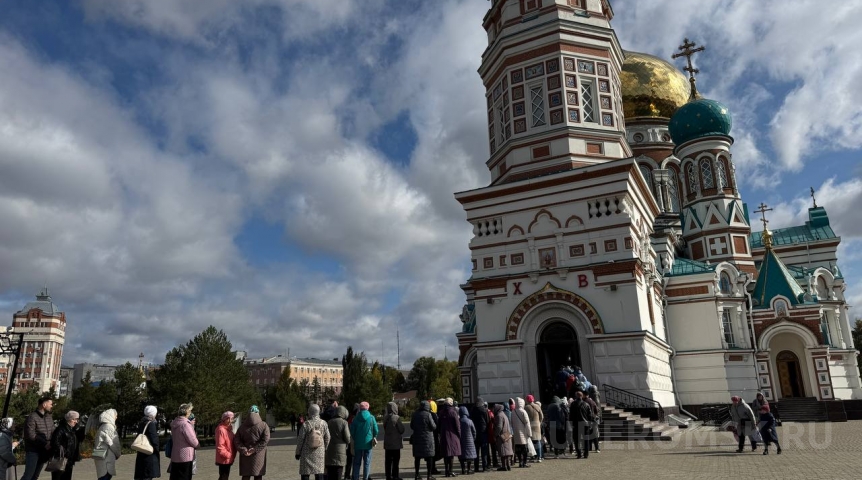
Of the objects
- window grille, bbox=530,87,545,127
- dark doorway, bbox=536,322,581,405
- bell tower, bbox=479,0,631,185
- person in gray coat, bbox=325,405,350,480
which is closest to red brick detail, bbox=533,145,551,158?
bell tower, bbox=479,0,631,185

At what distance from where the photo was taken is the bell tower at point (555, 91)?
2283 centimetres

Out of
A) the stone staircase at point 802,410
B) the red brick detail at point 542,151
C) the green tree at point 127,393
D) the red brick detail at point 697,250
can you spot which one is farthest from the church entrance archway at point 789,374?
the green tree at point 127,393

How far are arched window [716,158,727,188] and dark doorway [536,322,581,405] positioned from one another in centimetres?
1762

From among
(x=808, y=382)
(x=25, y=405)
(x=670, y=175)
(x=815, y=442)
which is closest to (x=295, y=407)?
(x=25, y=405)

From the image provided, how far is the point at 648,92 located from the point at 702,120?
4.91m

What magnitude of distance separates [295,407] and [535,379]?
3748cm

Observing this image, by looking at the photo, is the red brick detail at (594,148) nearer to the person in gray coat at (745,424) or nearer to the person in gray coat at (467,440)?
the person in gray coat at (745,424)

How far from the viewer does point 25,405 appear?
35.1 meters

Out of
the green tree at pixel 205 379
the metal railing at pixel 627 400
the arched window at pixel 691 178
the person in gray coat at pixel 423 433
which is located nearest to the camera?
the person in gray coat at pixel 423 433

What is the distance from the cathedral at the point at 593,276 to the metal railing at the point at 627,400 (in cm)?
13

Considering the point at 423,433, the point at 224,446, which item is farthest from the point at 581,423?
the point at 224,446

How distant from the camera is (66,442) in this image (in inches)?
364

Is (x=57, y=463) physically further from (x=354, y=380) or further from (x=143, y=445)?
(x=354, y=380)

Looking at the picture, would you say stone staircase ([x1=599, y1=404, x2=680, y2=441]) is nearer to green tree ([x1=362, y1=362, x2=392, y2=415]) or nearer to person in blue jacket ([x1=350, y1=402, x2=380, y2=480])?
person in blue jacket ([x1=350, y1=402, x2=380, y2=480])
